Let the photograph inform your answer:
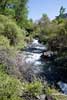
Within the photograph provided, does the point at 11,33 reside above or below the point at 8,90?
above

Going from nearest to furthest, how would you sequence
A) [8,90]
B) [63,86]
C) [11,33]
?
[8,90], [63,86], [11,33]

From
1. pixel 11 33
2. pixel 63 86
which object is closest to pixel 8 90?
pixel 63 86

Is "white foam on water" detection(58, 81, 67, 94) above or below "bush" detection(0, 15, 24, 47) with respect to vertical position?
below

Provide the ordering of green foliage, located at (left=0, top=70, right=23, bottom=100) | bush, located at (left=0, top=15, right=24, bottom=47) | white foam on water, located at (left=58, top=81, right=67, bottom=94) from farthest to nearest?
1. bush, located at (left=0, top=15, right=24, bottom=47)
2. white foam on water, located at (left=58, top=81, right=67, bottom=94)
3. green foliage, located at (left=0, top=70, right=23, bottom=100)

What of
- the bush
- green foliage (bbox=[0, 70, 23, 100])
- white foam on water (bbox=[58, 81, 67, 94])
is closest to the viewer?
green foliage (bbox=[0, 70, 23, 100])

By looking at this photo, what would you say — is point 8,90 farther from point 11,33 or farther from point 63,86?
point 11,33

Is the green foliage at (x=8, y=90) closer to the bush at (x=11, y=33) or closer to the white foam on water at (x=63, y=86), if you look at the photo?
the white foam on water at (x=63, y=86)

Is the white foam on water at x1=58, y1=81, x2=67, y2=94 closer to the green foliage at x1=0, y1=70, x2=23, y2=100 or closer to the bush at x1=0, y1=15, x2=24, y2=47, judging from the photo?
the bush at x1=0, y1=15, x2=24, y2=47

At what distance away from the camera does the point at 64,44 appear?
107 feet

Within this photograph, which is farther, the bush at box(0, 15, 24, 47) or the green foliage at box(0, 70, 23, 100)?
the bush at box(0, 15, 24, 47)

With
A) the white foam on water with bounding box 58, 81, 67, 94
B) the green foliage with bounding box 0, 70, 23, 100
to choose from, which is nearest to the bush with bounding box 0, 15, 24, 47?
the white foam on water with bounding box 58, 81, 67, 94

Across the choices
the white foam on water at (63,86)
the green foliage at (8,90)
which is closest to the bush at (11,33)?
the white foam on water at (63,86)

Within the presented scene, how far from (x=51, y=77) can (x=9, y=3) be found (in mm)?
20049

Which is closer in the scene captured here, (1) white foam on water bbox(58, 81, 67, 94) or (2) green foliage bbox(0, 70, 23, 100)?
(2) green foliage bbox(0, 70, 23, 100)
